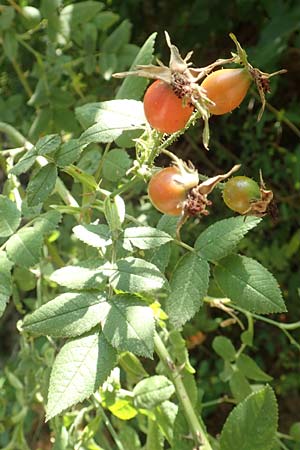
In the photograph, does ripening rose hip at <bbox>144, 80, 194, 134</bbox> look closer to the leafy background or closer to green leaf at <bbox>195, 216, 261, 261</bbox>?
green leaf at <bbox>195, 216, 261, 261</bbox>

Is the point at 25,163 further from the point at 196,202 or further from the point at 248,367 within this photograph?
the point at 248,367

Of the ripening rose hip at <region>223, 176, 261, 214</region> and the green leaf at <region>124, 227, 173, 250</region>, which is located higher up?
the ripening rose hip at <region>223, 176, 261, 214</region>

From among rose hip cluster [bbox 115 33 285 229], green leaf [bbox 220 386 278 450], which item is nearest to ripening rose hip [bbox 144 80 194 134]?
rose hip cluster [bbox 115 33 285 229]

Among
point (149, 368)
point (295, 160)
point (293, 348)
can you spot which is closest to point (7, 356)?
point (149, 368)

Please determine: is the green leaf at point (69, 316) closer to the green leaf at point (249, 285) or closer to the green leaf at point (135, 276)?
the green leaf at point (135, 276)

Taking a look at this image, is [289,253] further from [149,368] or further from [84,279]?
[84,279]

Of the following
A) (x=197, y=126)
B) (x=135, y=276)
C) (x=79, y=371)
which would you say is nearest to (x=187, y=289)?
(x=135, y=276)
